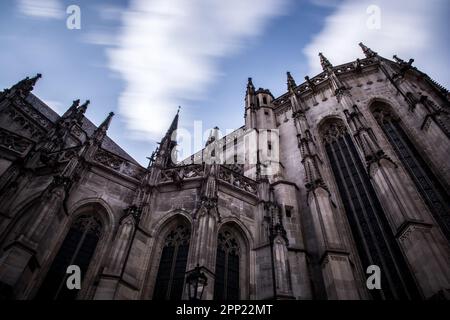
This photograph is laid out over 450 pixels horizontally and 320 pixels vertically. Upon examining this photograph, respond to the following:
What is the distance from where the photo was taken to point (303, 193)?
14000mm

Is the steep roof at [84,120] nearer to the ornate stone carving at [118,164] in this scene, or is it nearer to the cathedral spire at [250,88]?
the ornate stone carving at [118,164]

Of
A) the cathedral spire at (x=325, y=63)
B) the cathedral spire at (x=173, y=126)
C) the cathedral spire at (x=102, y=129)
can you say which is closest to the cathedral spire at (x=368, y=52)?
the cathedral spire at (x=325, y=63)

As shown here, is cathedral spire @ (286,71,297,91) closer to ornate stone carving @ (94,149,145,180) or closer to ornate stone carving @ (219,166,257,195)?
ornate stone carving @ (219,166,257,195)

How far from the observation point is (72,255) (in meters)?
9.80

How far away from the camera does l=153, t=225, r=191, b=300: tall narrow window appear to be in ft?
31.6

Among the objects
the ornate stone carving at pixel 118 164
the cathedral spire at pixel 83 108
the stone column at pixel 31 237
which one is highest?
the cathedral spire at pixel 83 108

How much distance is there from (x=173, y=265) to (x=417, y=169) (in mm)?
11186

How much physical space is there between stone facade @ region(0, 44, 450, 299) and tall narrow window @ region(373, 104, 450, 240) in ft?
0.19

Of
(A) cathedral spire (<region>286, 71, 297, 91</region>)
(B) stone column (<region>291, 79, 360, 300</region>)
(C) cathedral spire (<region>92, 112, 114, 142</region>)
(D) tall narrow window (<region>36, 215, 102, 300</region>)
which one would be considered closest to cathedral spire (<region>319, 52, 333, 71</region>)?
(A) cathedral spire (<region>286, 71, 297, 91</region>)

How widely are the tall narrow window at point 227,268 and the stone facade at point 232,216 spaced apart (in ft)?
0.13

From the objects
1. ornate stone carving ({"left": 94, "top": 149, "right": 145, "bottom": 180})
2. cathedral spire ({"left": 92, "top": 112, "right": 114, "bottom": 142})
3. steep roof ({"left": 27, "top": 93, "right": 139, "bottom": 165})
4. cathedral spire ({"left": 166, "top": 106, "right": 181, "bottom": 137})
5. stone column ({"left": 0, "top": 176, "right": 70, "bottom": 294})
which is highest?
steep roof ({"left": 27, "top": 93, "right": 139, "bottom": 165})

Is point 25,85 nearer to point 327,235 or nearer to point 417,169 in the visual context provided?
point 327,235

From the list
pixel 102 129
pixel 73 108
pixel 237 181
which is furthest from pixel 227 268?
pixel 73 108

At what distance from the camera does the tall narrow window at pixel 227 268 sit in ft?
32.6
